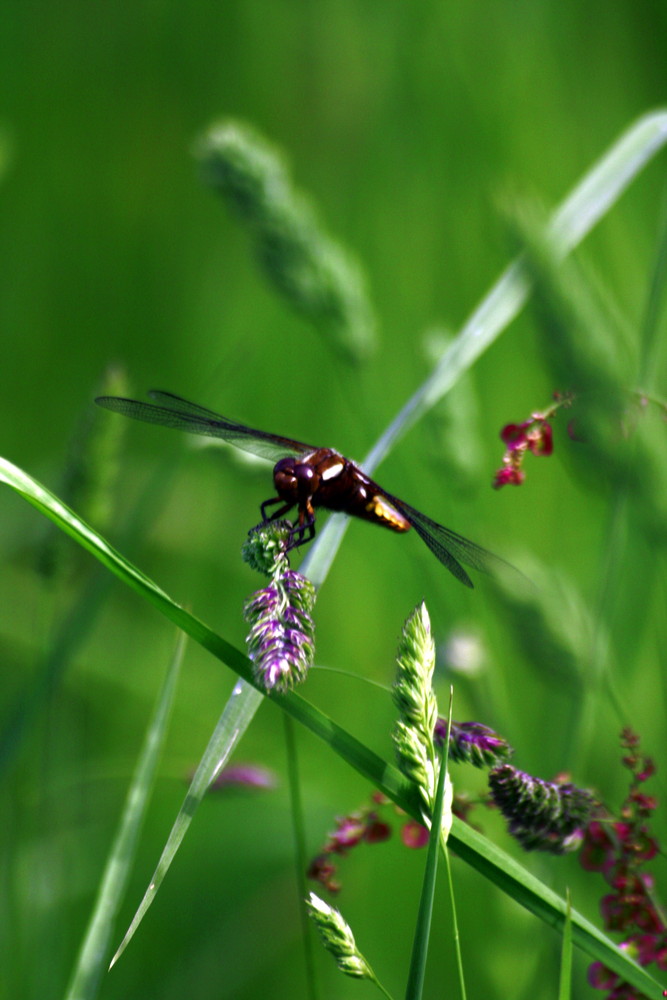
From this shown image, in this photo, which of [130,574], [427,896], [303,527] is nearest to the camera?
[427,896]

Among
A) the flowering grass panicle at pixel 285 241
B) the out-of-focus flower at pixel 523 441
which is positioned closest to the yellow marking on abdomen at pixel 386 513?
the out-of-focus flower at pixel 523 441

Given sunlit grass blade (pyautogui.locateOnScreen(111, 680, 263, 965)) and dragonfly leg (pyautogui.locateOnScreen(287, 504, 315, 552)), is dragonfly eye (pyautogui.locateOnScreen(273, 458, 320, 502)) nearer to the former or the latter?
dragonfly leg (pyautogui.locateOnScreen(287, 504, 315, 552))

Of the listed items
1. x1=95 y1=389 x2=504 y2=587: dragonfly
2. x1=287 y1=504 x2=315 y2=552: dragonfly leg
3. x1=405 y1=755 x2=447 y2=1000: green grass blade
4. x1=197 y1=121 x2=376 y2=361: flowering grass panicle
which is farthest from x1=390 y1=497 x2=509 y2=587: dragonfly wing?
x1=197 y1=121 x2=376 y2=361: flowering grass panicle

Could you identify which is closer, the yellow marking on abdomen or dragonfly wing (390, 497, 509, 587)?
dragonfly wing (390, 497, 509, 587)

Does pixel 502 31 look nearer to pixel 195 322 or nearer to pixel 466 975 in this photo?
pixel 195 322

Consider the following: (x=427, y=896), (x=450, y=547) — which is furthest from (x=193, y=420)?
(x=427, y=896)

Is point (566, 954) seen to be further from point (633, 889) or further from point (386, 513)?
point (386, 513)

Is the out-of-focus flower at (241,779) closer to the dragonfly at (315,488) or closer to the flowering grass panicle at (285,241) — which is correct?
the dragonfly at (315,488)

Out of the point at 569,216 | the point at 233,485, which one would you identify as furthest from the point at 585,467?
the point at 233,485
